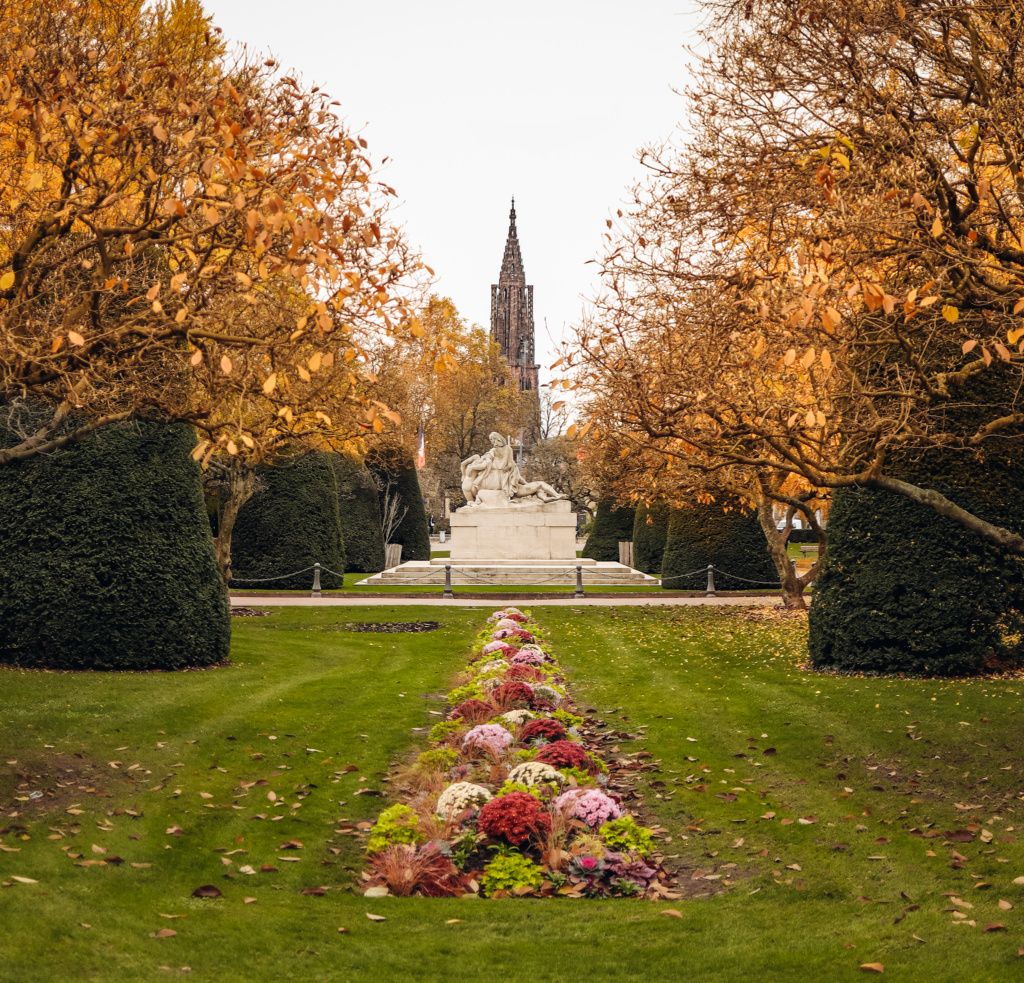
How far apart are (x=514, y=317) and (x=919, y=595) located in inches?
3920

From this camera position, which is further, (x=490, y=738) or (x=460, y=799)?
(x=490, y=738)

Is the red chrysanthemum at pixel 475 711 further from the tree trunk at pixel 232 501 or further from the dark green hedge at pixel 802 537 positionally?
the dark green hedge at pixel 802 537

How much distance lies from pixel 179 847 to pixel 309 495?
20964mm

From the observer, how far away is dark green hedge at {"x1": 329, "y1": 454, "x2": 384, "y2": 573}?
32.0 meters

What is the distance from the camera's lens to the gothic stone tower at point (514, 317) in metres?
109

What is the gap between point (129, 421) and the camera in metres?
12.1

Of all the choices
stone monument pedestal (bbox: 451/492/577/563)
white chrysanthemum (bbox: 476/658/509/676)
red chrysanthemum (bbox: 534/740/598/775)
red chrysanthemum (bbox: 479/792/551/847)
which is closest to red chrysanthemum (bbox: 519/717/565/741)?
red chrysanthemum (bbox: 534/740/598/775)

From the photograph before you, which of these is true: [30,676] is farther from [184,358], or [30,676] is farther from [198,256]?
[198,256]

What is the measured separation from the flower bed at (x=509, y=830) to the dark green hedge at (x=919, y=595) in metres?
5.51

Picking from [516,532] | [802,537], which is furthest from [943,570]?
[802,537]

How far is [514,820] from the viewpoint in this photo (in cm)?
617

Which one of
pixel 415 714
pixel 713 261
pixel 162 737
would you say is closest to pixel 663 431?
pixel 713 261

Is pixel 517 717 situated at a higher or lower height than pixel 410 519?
lower

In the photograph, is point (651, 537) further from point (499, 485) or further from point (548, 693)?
point (548, 693)
